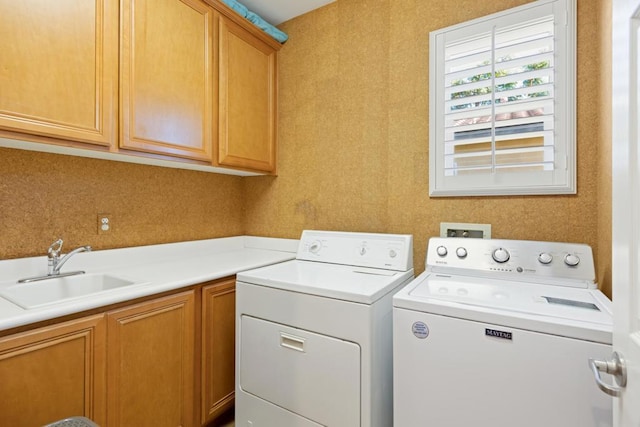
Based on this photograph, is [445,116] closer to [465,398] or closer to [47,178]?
[465,398]

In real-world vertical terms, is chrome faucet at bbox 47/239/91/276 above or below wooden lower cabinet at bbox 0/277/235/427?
above

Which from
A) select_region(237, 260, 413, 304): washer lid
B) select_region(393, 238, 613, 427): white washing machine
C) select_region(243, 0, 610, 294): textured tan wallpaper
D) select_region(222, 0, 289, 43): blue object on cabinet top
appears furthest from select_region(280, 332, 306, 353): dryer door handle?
select_region(222, 0, 289, 43): blue object on cabinet top

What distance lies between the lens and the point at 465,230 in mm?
1699

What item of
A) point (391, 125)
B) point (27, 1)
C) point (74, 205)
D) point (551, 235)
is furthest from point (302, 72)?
point (551, 235)

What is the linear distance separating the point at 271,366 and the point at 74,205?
132 cm

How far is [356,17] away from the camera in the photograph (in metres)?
2.08

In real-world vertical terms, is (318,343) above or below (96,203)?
below

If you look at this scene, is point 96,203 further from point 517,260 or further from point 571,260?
point 571,260

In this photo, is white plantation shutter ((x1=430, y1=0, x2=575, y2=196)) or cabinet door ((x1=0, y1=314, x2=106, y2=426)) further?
white plantation shutter ((x1=430, y1=0, x2=575, y2=196))

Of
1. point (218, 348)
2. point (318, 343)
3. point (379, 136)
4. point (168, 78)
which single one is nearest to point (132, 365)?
point (218, 348)

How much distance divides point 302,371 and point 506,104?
1623 millimetres

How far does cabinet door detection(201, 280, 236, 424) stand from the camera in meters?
1.62

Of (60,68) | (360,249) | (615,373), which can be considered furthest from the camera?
(360,249)

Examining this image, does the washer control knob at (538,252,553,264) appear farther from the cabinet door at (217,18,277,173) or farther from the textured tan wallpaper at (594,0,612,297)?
the cabinet door at (217,18,277,173)
